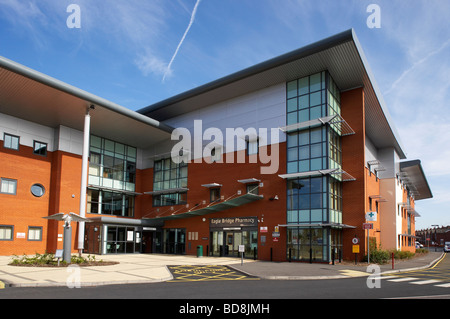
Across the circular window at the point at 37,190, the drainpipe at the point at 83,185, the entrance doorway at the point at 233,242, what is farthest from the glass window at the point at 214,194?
the circular window at the point at 37,190

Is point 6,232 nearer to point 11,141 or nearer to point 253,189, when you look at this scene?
point 11,141

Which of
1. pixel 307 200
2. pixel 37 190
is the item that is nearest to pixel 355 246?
pixel 307 200

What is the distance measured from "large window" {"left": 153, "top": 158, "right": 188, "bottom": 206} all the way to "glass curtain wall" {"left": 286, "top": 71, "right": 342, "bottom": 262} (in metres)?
10.4

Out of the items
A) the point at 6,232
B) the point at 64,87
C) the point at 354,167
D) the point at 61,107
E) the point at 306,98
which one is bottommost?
the point at 6,232

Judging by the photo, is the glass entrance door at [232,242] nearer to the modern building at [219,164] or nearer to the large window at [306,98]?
the modern building at [219,164]

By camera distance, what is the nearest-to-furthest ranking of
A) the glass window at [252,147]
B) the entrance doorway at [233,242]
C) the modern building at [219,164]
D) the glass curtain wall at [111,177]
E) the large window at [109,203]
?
the modern building at [219,164] → the entrance doorway at [233,242] → the glass window at [252,147] → the large window at [109,203] → the glass curtain wall at [111,177]

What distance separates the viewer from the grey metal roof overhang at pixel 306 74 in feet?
76.1

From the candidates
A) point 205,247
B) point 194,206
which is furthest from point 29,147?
point 205,247

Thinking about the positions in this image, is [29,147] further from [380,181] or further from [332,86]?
[380,181]

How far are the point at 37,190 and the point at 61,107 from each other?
6.73m

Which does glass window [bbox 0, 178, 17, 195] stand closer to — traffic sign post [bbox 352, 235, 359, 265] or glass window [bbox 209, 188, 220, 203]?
glass window [bbox 209, 188, 220, 203]

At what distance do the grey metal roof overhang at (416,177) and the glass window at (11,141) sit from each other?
117 ft

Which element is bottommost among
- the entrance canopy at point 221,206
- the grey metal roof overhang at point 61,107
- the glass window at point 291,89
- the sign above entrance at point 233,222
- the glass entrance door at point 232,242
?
the glass entrance door at point 232,242

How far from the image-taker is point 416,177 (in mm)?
45594
